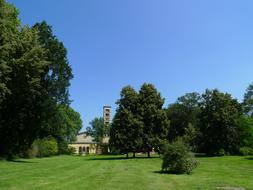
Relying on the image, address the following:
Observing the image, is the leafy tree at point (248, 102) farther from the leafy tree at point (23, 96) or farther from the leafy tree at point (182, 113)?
the leafy tree at point (23, 96)

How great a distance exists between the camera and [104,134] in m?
127

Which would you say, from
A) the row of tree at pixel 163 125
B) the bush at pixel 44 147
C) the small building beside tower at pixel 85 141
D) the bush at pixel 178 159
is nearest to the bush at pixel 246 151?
the row of tree at pixel 163 125

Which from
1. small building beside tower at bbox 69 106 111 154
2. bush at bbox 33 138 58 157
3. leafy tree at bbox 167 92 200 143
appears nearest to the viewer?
bush at bbox 33 138 58 157

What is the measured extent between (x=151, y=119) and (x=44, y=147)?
2435cm

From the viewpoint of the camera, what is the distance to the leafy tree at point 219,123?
65.8 m

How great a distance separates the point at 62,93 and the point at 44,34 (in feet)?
24.6

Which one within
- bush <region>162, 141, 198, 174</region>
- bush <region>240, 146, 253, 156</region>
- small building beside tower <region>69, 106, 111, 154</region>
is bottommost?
bush <region>162, 141, 198, 174</region>

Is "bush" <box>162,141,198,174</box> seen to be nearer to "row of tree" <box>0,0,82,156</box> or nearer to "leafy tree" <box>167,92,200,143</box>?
"row of tree" <box>0,0,82,156</box>

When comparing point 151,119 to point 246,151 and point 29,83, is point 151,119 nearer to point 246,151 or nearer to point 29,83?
point 246,151

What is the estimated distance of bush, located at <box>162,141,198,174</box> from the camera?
26.1 meters

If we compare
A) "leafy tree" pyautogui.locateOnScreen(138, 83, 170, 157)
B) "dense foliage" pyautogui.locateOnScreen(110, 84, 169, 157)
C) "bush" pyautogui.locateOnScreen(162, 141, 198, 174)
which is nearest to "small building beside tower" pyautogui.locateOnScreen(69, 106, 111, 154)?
"dense foliage" pyautogui.locateOnScreen(110, 84, 169, 157)

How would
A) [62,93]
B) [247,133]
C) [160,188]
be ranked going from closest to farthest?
[160,188]
[62,93]
[247,133]

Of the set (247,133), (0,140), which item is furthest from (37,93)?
(247,133)

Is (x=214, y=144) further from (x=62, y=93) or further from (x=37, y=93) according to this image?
(x=37, y=93)
